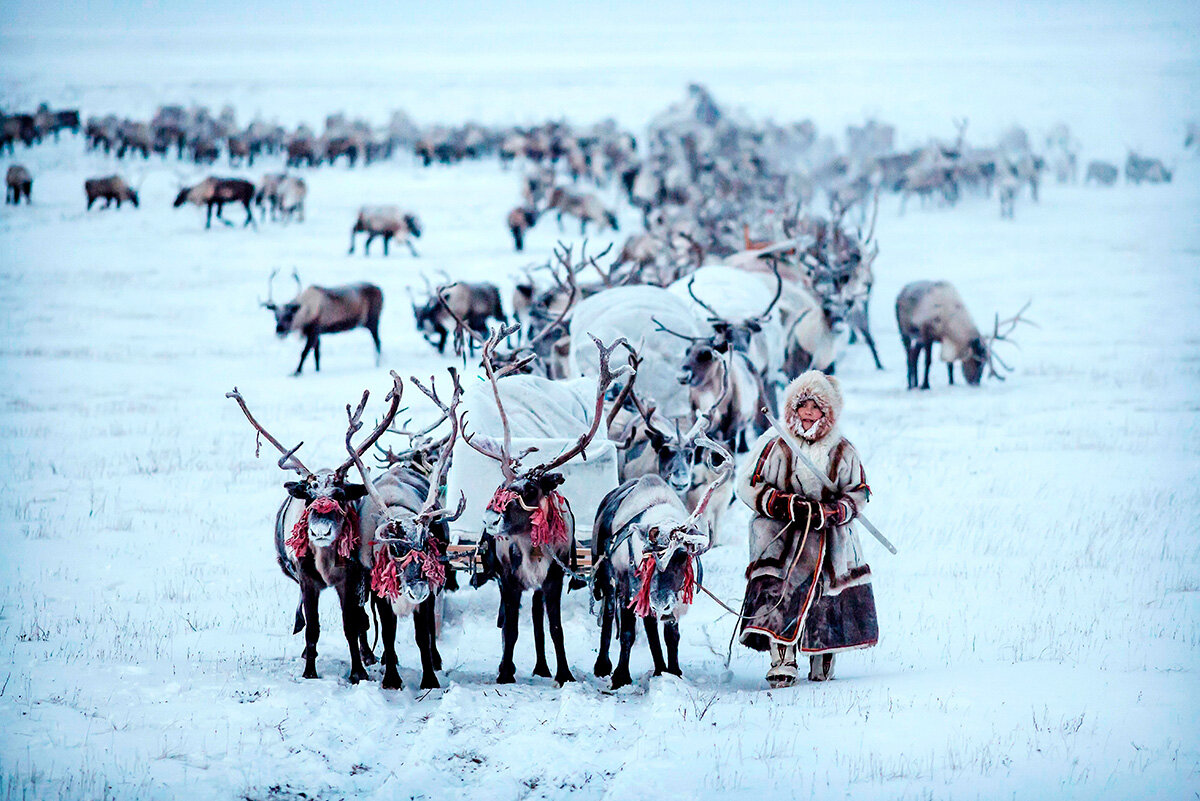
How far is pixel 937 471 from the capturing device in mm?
11781

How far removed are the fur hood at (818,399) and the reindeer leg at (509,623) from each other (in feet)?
5.83

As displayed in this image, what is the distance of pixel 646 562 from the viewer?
6176mm

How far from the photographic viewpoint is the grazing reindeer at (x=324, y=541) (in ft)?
20.4

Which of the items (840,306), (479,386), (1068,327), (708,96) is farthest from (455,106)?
(479,386)

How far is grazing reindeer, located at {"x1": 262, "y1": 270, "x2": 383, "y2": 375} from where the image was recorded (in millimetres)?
16625

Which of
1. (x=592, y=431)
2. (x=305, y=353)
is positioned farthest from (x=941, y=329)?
(x=592, y=431)

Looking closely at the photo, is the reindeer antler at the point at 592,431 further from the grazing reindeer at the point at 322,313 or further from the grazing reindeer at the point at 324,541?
the grazing reindeer at the point at 322,313

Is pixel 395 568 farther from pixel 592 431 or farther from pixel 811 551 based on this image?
pixel 811 551

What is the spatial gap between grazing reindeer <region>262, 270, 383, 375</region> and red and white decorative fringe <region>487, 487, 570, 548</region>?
10.5m

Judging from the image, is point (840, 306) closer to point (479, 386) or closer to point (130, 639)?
point (479, 386)

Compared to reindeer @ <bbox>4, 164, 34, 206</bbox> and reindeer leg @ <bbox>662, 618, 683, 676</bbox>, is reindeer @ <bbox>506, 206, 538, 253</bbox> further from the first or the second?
reindeer leg @ <bbox>662, 618, 683, 676</bbox>

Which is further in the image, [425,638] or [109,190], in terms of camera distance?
[109,190]

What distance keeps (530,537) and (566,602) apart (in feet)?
6.65

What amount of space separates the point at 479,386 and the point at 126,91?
48434 millimetres
